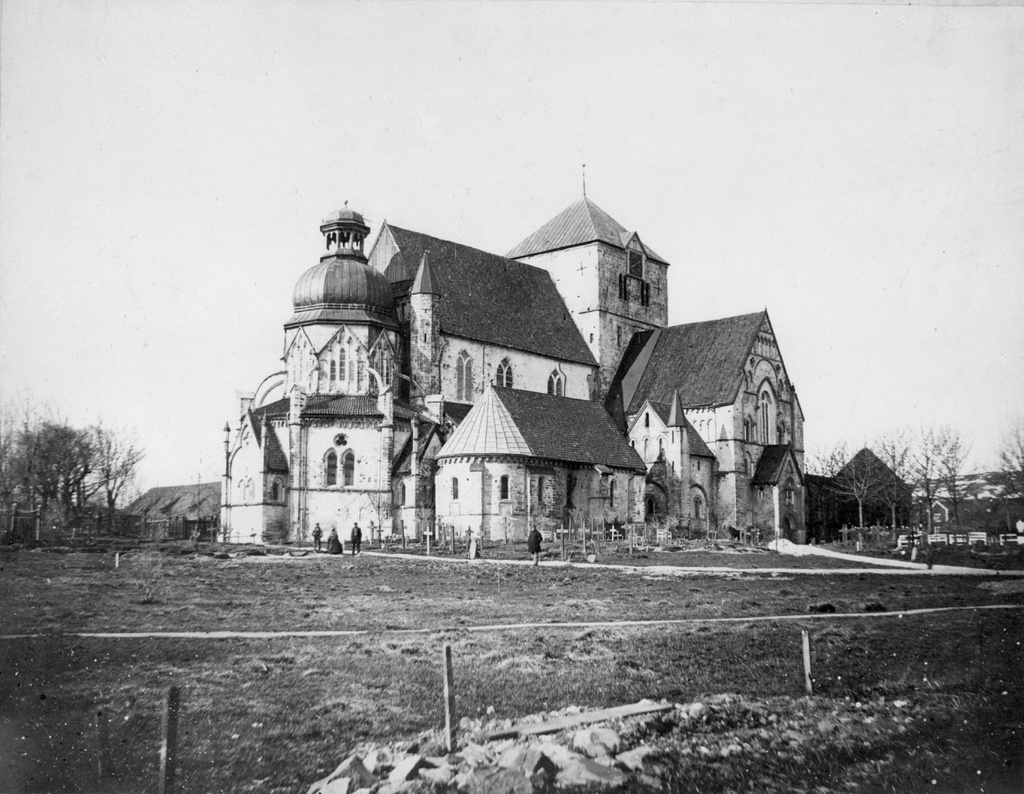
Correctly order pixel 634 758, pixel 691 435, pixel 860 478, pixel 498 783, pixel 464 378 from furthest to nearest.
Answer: pixel 860 478 < pixel 691 435 < pixel 464 378 < pixel 634 758 < pixel 498 783

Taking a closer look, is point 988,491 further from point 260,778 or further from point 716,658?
point 260,778

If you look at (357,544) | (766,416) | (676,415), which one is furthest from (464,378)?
(766,416)

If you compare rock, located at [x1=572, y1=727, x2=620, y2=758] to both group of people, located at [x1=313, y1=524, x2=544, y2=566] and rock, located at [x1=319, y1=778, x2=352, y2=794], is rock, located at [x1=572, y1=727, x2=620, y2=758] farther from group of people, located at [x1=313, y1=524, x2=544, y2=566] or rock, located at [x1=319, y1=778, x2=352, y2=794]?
group of people, located at [x1=313, y1=524, x2=544, y2=566]

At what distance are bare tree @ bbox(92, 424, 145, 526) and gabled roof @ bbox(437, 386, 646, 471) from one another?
17653 mm

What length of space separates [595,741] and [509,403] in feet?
124

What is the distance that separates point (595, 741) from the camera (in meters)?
13.6

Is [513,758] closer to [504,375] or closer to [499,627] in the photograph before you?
[499,627]

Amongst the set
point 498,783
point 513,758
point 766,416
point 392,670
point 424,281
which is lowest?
point 498,783

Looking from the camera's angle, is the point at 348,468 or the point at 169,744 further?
the point at 348,468

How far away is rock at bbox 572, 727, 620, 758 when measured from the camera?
13383 mm

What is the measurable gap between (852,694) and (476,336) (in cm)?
4505

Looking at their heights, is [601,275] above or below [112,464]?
above

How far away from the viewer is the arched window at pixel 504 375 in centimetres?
6181

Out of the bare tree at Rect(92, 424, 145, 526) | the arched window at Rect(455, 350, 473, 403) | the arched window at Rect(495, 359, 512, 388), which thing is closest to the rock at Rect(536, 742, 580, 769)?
the bare tree at Rect(92, 424, 145, 526)
